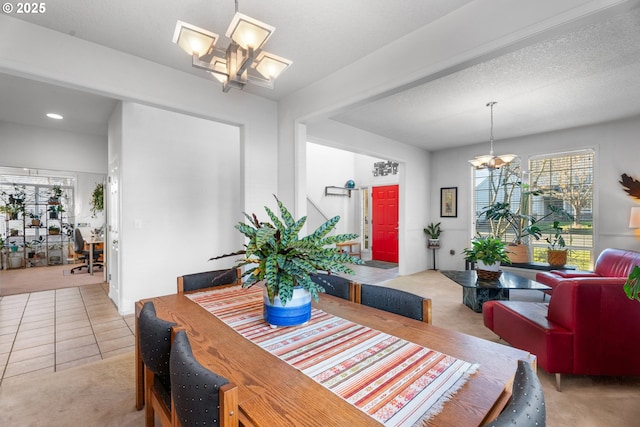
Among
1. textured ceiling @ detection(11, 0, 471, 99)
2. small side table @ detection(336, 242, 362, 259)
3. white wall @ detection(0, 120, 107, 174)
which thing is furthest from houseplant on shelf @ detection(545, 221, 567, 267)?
white wall @ detection(0, 120, 107, 174)

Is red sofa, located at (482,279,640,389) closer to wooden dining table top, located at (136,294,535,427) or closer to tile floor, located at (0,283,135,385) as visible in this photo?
wooden dining table top, located at (136,294,535,427)

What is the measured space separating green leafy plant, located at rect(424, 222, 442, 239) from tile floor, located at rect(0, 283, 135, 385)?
5500 millimetres

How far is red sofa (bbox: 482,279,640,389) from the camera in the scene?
1922 millimetres

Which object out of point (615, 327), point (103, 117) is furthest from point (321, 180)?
point (615, 327)

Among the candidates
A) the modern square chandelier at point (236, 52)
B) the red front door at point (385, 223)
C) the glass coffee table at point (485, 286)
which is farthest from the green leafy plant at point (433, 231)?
the modern square chandelier at point (236, 52)

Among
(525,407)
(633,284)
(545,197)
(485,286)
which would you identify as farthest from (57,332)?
(545,197)

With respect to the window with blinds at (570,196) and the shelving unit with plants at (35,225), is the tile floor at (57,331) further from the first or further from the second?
the window with blinds at (570,196)

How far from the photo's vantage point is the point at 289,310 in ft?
4.30

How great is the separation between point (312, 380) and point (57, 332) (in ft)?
11.5

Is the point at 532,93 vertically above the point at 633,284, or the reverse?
the point at 532,93

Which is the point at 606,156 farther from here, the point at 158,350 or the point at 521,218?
the point at 158,350

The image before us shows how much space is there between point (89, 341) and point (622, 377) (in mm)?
4493

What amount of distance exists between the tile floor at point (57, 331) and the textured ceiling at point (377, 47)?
8.71ft

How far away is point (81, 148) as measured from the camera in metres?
5.50
